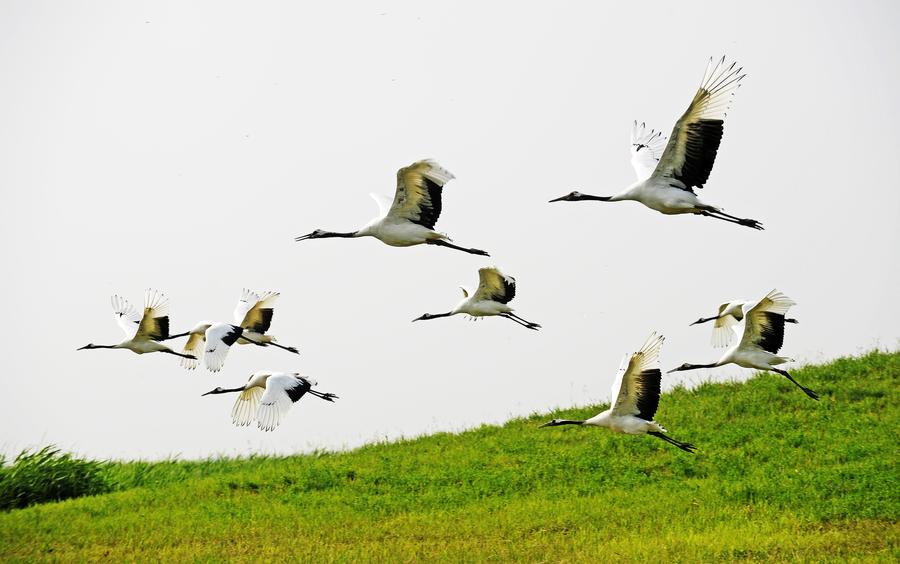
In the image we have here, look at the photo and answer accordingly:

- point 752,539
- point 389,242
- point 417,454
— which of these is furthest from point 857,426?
point 389,242

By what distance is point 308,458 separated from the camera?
17.7 m

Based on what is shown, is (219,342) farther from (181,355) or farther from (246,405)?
(181,355)

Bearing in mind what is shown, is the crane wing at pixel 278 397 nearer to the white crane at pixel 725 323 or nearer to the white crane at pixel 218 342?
the white crane at pixel 218 342

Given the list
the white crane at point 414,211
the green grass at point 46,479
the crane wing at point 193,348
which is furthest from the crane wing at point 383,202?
the green grass at point 46,479

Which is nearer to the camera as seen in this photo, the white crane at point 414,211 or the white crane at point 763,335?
the white crane at point 414,211

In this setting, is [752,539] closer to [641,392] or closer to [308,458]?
[641,392]

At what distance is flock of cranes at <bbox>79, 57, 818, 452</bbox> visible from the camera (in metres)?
8.05

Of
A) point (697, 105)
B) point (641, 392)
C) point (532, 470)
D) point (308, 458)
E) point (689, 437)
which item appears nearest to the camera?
point (697, 105)

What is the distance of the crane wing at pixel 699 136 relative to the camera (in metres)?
7.80

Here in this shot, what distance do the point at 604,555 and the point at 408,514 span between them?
3.19m

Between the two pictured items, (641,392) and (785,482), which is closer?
(641,392)

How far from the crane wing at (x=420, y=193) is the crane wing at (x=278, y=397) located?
1568mm

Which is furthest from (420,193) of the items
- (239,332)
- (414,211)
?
(239,332)

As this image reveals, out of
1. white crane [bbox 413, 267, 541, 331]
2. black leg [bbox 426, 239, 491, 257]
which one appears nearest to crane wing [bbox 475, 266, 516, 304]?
white crane [bbox 413, 267, 541, 331]
